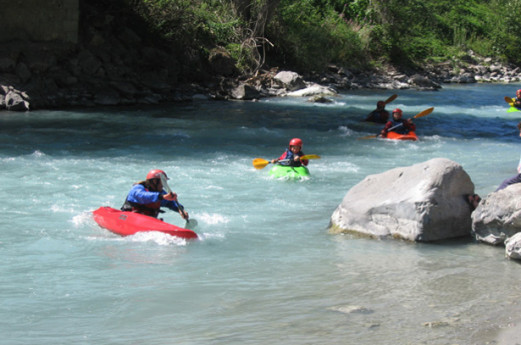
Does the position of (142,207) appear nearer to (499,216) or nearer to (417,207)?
(417,207)

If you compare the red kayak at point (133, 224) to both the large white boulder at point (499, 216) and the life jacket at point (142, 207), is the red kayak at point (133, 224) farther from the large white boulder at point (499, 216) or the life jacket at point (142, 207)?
the large white boulder at point (499, 216)

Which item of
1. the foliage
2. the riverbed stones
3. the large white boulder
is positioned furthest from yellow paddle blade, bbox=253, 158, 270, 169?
the foliage

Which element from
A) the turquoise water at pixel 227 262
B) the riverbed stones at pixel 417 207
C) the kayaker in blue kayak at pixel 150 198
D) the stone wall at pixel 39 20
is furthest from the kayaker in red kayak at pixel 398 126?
the stone wall at pixel 39 20

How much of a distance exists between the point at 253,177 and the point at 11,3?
33.4 feet

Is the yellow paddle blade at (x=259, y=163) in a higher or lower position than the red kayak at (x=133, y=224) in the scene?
higher

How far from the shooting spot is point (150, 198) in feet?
20.7

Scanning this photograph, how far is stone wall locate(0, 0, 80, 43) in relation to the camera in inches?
637

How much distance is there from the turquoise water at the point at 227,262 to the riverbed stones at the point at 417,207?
144mm

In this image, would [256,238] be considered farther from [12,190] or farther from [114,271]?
[12,190]

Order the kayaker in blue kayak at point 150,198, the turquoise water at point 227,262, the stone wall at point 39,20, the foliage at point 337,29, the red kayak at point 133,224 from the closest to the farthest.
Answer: the turquoise water at point 227,262
the red kayak at point 133,224
the kayaker in blue kayak at point 150,198
the stone wall at point 39,20
the foliage at point 337,29

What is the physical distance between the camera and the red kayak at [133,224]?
235 inches

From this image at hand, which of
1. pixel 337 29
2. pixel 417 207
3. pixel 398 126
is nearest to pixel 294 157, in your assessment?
pixel 417 207

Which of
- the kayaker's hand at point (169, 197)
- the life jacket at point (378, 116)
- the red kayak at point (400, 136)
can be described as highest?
the life jacket at point (378, 116)

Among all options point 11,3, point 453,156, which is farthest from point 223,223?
point 11,3
